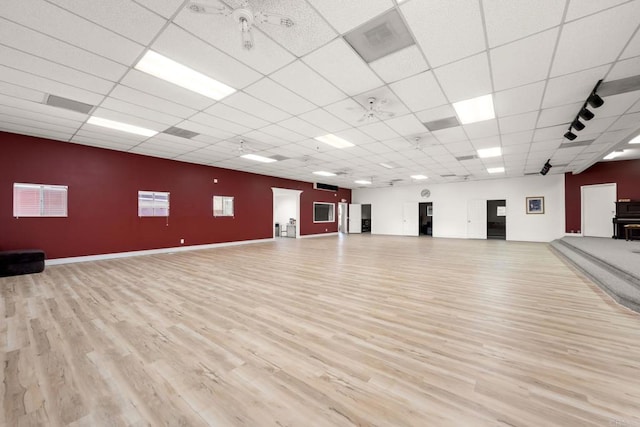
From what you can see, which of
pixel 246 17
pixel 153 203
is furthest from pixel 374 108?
pixel 153 203

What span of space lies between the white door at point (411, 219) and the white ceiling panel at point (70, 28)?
1319cm

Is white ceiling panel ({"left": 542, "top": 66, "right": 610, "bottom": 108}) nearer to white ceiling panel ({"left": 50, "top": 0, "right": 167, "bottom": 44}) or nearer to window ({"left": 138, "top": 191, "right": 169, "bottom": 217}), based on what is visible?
white ceiling panel ({"left": 50, "top": 0, "right": 167, "bottom": 44})

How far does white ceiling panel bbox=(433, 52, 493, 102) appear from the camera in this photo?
2.95m

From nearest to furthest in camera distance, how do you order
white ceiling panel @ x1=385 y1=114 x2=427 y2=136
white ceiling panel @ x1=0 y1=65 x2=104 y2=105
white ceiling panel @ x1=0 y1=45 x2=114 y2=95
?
white ceiling panel @ x1=0 y1=45 x2=114 y2=95 < white ceiling panel @ x1=0 y1=65 x2=104 y2=105 < white ceiling panel @ x1=385 y1=114 x2=427 y2=136

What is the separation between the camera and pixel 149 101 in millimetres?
3979

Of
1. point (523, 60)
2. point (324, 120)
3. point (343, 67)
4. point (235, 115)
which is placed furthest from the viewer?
point (324, 120)

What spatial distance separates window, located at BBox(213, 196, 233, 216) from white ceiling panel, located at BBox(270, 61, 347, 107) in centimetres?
650

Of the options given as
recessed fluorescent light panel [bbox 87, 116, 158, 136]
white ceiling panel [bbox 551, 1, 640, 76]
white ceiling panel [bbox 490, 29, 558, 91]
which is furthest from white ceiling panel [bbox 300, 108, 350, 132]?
recessed fluorescent light panel [bbox 87, 116, 158, 136]

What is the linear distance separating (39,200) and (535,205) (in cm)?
1626

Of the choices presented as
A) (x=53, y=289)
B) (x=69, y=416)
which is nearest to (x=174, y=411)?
(x=69, y=416)

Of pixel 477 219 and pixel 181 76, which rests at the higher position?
pixel 181 76

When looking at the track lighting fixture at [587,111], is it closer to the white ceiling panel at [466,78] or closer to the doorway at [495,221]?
the white ceiling panel at [466,78]

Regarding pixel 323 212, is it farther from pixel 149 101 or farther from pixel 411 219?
pixel 149 101

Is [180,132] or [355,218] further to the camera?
[355,218]
